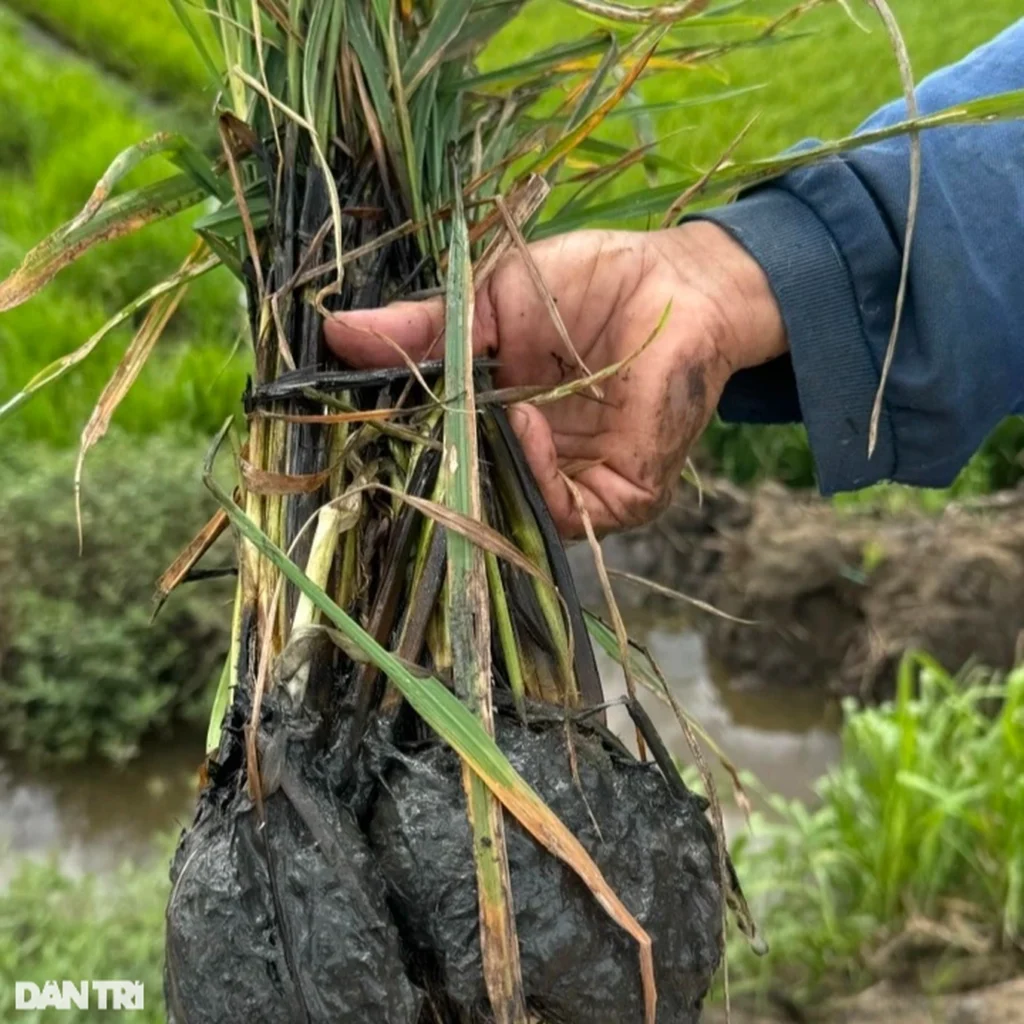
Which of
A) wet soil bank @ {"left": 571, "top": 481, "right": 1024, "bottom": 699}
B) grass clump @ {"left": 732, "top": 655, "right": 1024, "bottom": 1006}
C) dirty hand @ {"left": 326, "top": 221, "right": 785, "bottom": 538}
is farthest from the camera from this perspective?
wet soil bank @ {"left": 571, "top": 481, "right": 1024, "bottom": 699}

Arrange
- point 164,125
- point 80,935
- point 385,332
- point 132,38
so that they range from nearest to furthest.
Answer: point 385,332, point 80,935, point 164,125, point 132,38

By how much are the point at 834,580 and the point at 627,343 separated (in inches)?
61.6

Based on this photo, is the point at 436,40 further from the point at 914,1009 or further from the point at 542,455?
the point at 914,1009

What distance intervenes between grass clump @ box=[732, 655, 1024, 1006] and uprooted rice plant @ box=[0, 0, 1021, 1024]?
0.81m

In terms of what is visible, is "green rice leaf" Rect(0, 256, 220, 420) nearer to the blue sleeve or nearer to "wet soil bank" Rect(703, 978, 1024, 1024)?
the blue sleeve

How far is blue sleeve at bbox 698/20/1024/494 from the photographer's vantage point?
0.79 m

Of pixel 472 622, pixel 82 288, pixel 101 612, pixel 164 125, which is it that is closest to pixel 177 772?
pixel 101 612

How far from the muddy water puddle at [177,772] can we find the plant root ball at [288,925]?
1284 millimetres

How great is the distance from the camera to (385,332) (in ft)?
1.99

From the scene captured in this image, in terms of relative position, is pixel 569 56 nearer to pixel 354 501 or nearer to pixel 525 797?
pixel 354 501

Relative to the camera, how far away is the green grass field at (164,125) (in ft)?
7.79

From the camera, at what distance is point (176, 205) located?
2.16 feet

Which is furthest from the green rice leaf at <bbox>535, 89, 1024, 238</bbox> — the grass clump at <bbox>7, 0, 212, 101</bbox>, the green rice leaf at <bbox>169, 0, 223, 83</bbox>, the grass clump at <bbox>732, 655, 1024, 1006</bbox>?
the grass clump at <bbox>7, 0, 212, 101</bbox>

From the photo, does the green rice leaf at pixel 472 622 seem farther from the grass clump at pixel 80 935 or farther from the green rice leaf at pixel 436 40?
the grass clump at pixel 80 935
